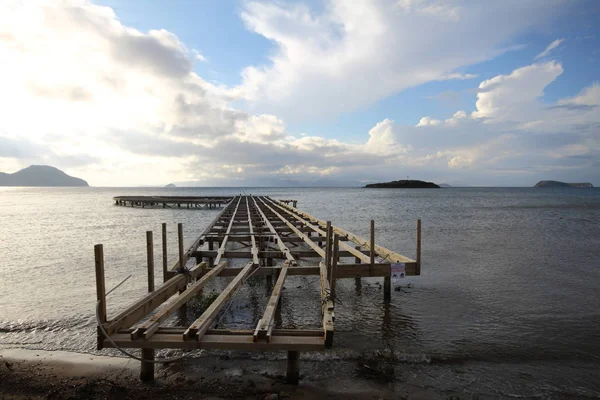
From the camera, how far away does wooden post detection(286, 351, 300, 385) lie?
557 cm

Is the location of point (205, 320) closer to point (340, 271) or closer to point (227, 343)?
point (227, 343)

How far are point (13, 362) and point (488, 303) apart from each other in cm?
1133

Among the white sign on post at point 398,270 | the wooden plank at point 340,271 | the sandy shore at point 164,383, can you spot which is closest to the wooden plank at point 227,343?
the sandy shore at point 164,383

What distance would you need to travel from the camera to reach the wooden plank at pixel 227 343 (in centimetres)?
508

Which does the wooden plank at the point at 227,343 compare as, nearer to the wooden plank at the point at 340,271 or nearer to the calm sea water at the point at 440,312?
the calm sea water at the point at 440,312

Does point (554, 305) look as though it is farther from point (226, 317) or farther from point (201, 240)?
point (201, 240)

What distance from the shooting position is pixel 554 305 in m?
10.3

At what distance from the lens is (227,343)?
5.12 metres

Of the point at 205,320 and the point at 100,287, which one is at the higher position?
the point at 100,287

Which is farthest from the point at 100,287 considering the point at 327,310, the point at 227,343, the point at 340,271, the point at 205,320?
the point at 340,271

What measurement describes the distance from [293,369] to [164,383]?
207cm

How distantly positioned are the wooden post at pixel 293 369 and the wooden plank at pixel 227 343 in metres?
0.45

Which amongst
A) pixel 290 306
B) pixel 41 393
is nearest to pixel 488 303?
pixel 290 306

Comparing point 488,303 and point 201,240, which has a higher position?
point 201,240
